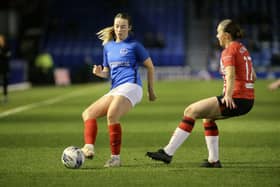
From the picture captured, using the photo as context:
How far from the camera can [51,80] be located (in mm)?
42656

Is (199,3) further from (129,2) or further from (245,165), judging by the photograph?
(245,165)

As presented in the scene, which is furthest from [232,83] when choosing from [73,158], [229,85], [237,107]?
[73,158]

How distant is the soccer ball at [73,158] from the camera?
9.83 metres

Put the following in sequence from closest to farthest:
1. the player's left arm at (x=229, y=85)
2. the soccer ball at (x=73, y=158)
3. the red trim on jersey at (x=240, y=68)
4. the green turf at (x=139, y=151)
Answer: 1. the green turf at (x=139, y=151)
2. the player's left arm at (x=229, y=85)
3. the red trim on jersey at (x=240, y=68)
4. the soccer ball at (x=73, y=158)

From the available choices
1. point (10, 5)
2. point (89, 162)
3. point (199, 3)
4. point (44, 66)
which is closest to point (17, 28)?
point (10, 5)

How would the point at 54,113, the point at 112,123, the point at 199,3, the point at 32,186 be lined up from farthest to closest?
1. the point at 199,3
2. the point at 54,113
3. the point at 112,123
4. the point at 32,186

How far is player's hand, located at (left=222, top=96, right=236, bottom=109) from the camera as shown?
950cm

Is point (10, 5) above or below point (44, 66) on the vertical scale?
above

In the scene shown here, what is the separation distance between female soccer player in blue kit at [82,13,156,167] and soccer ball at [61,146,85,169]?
19 cm

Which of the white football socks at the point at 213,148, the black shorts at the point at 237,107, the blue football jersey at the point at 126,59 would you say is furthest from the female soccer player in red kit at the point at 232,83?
the blue football jersey at the point at 126,59

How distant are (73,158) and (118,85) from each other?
1.17 meters

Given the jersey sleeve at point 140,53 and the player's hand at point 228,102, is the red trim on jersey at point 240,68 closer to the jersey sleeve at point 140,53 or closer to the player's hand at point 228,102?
the player's hand at point 228,102

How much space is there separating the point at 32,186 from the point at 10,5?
133 ft

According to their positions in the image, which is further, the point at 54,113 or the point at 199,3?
the point at 199,3
